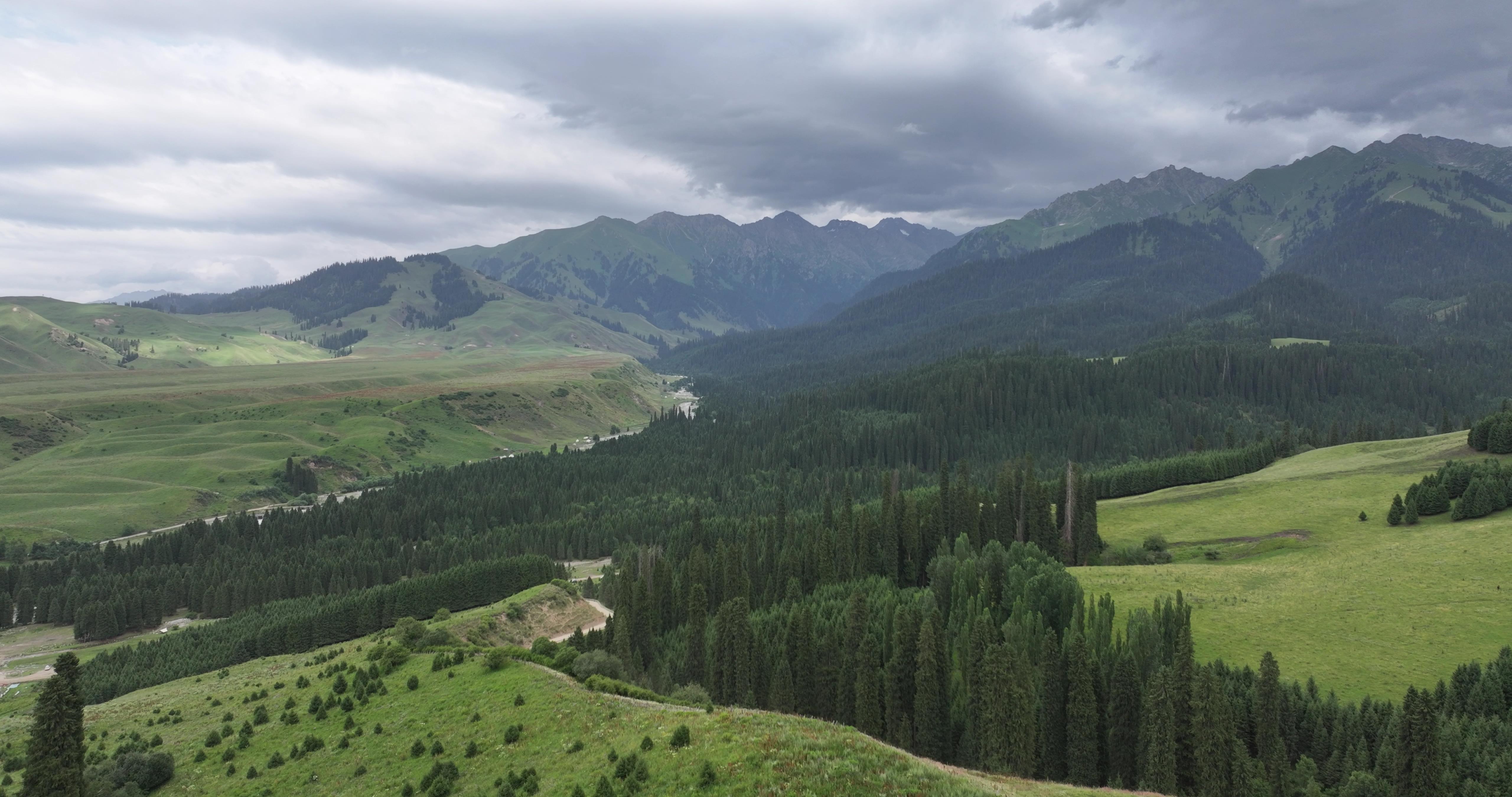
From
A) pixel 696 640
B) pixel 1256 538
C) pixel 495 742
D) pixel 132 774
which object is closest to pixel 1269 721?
pixel 495 742

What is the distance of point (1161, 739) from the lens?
65438mm

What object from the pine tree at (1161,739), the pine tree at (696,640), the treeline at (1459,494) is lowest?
the pine tree at (696,640)

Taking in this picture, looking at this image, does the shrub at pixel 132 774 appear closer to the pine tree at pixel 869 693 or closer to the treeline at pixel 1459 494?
the pine tree at pixel 869 693

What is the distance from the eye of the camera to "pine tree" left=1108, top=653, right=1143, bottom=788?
71312 millimetres

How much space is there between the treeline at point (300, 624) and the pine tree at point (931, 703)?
92193 millimetres

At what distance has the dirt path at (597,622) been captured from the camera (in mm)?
127500

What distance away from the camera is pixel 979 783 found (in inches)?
→ 1412

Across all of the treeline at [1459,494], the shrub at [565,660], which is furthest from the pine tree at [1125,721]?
the treeline at [1459,494]

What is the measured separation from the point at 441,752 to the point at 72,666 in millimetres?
25732

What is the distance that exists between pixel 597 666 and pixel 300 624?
8330 cm

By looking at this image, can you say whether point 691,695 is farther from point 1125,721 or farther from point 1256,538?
point 1256,538

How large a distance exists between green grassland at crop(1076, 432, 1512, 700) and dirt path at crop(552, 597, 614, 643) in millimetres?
79225

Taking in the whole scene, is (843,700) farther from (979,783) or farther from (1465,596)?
(1465,596)

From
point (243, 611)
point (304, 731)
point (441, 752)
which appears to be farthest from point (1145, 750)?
point (243, 611)
